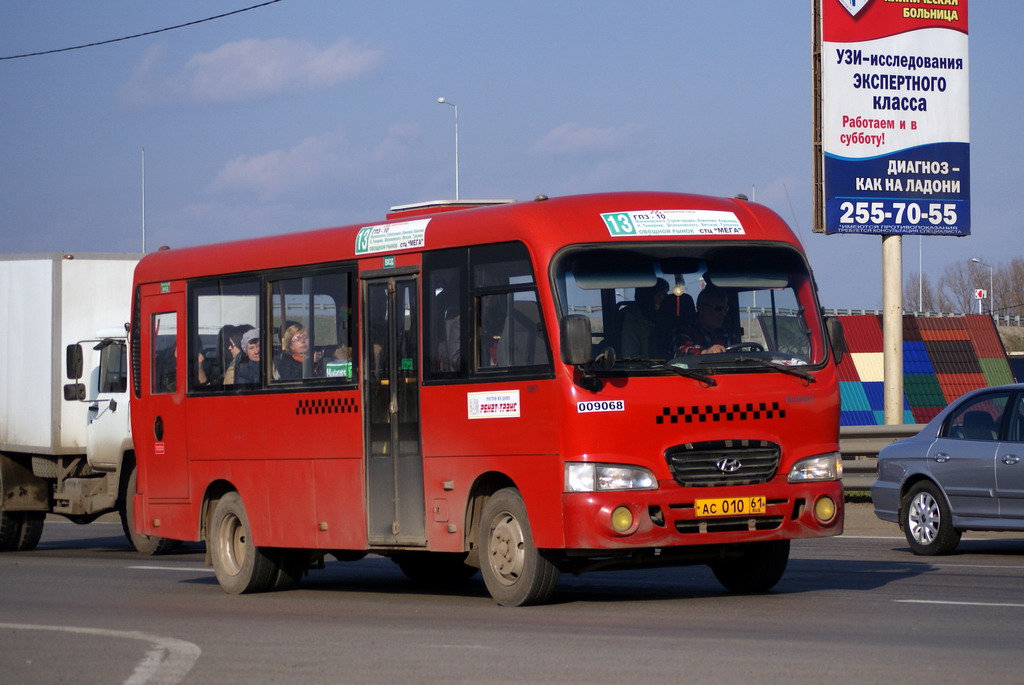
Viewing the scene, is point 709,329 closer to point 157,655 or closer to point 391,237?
point 391,237

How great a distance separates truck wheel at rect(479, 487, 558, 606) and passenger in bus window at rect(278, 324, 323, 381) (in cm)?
249

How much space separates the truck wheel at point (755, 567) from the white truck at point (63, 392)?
9326 millimetres

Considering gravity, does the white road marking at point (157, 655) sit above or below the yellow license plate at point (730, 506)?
below

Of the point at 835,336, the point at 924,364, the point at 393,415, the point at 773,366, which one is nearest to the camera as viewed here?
the point at 773,366

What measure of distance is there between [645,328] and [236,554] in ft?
16.7

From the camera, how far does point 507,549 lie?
38.4 ft

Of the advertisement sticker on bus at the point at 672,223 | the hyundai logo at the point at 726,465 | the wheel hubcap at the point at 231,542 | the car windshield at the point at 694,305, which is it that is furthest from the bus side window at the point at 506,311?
the wheel hubcap at the point at 231,542

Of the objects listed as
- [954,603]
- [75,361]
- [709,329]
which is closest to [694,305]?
Result: [709,329]

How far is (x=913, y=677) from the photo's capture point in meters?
8.10

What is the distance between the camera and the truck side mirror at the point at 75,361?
784 inches

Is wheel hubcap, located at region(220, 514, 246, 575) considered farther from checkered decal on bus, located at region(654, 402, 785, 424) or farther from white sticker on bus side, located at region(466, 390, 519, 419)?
checkered decal on bus, located at region(654, 402, 785, 424)

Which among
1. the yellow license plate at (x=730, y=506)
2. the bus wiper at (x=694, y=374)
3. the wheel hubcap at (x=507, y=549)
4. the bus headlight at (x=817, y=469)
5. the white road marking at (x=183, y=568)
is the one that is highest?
the bus wiper at (x=694, y=374)

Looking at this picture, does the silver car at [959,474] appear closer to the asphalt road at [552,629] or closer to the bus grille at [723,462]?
the asphalt road at [552,629]

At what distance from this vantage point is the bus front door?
12.6 meters
